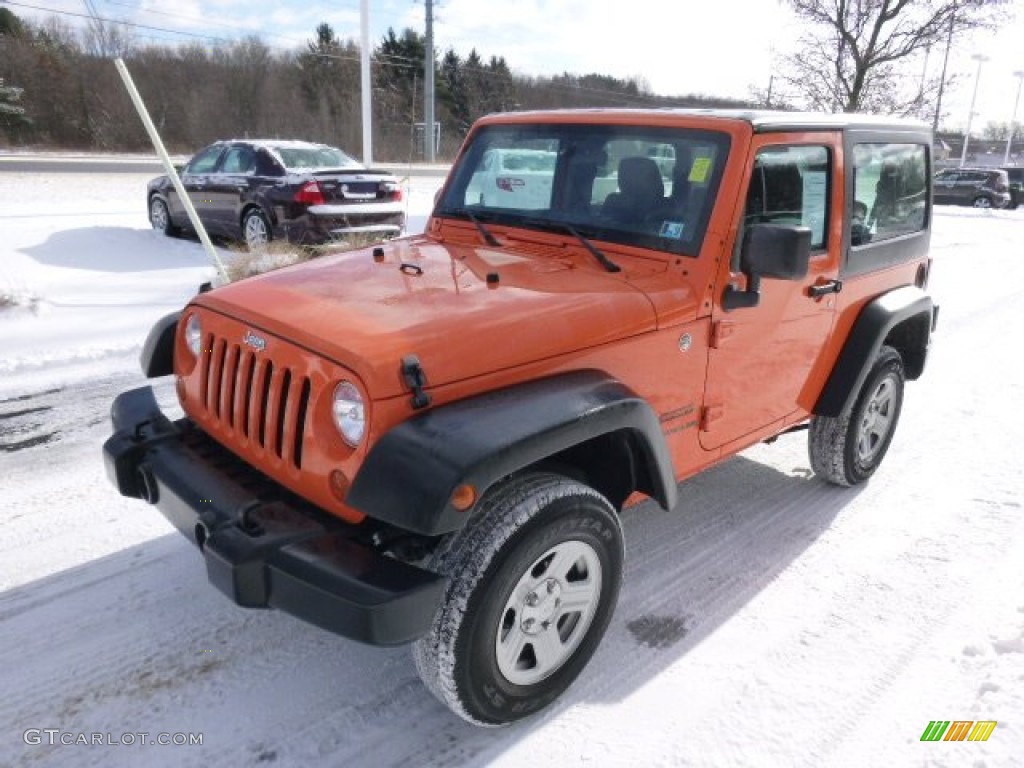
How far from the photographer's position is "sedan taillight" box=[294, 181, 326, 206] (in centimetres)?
929

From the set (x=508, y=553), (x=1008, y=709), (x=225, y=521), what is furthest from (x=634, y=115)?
(x=1008, y=709)

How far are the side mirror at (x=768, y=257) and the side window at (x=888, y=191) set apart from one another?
1012mm

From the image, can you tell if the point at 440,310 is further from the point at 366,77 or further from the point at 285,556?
the point at 366,77

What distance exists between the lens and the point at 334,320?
7.87 ft

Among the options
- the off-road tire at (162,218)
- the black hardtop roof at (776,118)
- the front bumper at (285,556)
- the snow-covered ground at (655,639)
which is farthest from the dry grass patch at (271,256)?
the front bumper at (285,556)

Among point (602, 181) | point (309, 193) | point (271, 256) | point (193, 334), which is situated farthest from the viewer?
point (309, 193)

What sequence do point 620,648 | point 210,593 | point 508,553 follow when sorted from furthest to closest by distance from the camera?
1. point 210,593
2. point 620,648
3. point 508,553

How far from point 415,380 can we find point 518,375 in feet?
1.22

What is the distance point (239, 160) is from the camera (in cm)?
1030

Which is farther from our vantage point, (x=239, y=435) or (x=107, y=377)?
(x=107, y=377)

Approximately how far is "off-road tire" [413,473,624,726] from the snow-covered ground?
170mm

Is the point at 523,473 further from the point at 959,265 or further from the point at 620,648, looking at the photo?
the point at 959,265

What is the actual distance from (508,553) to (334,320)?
0.90 meters

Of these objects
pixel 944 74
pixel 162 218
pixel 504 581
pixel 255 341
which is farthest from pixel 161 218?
pixel 944 74
